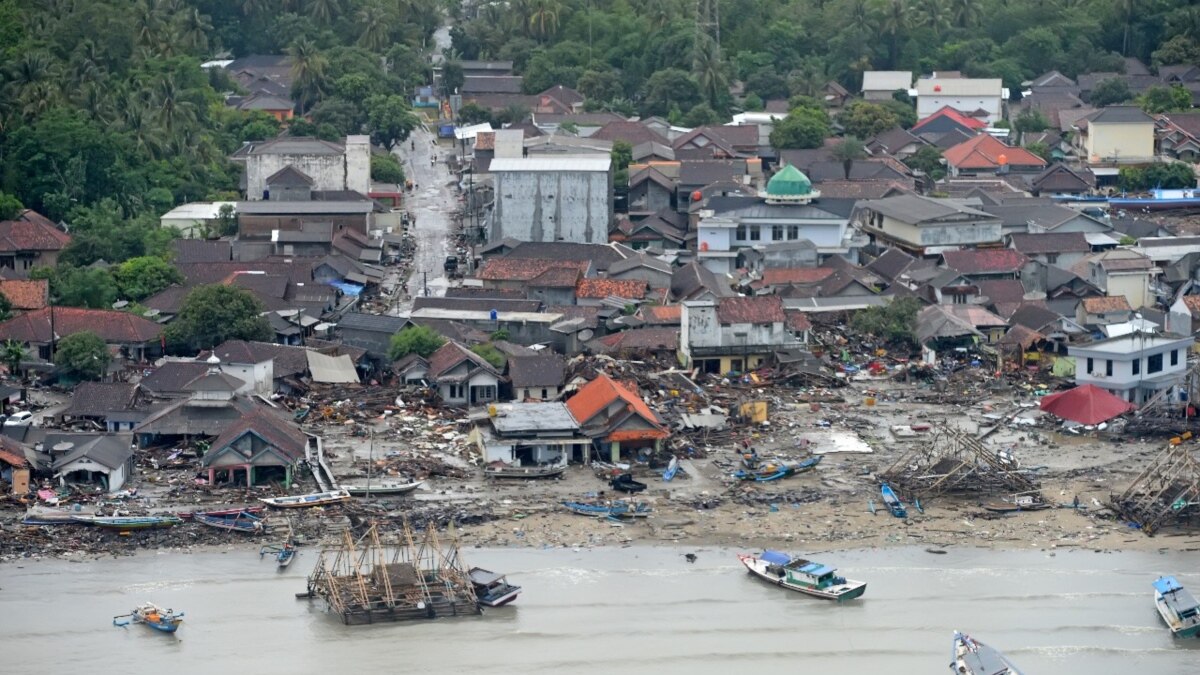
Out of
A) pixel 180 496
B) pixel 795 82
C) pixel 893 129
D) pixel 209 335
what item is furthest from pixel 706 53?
pixel 180 496

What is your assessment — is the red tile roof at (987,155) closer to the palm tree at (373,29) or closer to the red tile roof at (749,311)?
the red tile roof at (749,311)

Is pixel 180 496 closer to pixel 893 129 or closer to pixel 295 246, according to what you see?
pixel 295 246

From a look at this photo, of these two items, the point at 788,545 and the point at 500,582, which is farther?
the point at 788,545

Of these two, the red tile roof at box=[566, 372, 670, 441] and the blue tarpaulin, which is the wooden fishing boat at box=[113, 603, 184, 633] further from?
the blue tarpaulin

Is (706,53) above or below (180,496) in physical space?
above

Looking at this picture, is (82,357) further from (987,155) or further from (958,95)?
(958,95)

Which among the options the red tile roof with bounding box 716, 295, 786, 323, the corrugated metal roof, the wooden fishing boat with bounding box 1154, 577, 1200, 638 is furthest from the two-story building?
the wooden fishing boat with bounding box 1154, 577, 1200, 638
